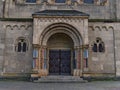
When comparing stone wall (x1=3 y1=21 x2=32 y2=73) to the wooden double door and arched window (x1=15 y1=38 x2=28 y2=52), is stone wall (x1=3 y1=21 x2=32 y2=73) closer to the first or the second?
arched window (x1=15 y1=38 x2=28 y2=52)

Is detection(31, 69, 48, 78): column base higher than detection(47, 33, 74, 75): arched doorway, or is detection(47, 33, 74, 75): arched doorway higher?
detection(47, 33, 74, 75): arched doorway

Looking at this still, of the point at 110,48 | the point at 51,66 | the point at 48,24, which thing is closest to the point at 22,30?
the point at 48,24

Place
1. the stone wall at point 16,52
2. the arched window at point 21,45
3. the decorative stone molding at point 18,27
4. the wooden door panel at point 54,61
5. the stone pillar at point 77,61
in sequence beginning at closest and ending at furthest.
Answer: the stone pillar at point 77,61 < the stone wall at point 16,52 < the arched window at point 21,45 < the decorative stone molding at point 18,27 < the wooden door panel at point 54,61

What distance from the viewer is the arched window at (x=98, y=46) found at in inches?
784

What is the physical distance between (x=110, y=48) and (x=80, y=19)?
3.65 m

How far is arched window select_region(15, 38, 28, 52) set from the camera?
19.7 meters

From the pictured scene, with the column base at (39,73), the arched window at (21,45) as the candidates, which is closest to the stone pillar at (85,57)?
the column base at (39,73)

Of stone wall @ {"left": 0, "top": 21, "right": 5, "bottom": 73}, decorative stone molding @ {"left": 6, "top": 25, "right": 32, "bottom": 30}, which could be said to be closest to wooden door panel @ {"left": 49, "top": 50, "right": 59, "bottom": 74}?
decorative stone molding @ {"left": 6, "top": 25, "right": 32, "bottom": 30}

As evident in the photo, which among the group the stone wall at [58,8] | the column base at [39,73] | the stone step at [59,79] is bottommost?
the stone step at [59,79]

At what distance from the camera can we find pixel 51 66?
20.1 meters

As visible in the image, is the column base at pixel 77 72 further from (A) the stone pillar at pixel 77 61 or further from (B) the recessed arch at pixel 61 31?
(B) the recessed arch at pixel 61 31

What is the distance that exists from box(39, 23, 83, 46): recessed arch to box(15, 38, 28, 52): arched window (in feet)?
5.22

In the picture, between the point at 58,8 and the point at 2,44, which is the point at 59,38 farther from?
the point at 2,44

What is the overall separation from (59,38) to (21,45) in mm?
3438
